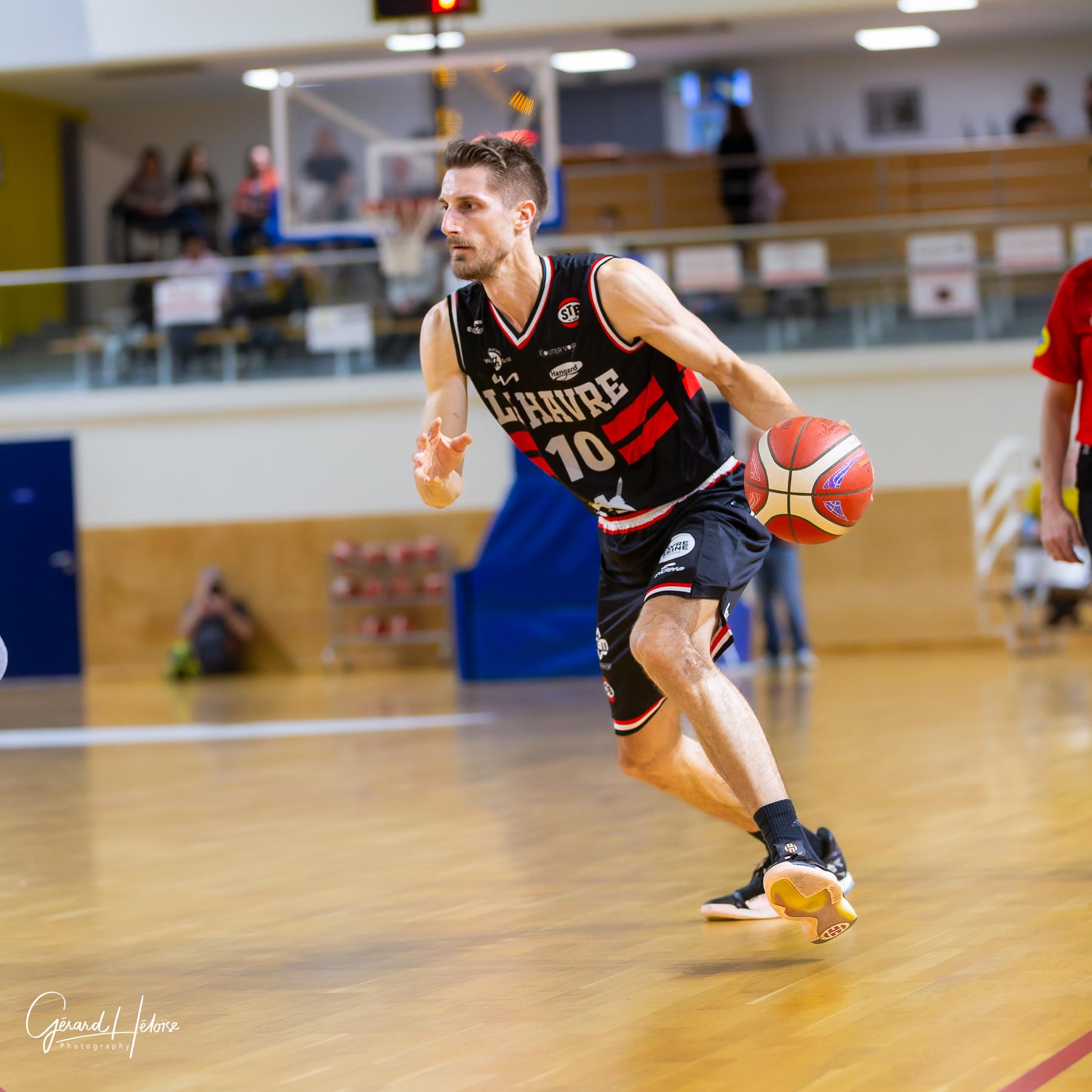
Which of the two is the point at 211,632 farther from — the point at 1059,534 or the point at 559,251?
the point at 1059,534

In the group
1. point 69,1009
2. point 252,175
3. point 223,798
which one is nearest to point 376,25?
point 252,175

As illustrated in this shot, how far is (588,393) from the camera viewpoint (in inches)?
151

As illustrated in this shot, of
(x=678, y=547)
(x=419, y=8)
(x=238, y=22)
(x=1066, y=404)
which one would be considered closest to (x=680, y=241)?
(x=419, y=8)

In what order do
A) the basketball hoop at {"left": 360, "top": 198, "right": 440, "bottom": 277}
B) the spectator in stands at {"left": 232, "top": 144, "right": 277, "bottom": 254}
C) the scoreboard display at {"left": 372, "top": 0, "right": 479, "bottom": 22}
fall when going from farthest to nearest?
the spectator in stands at {"left": 232, "top": 144, "right": 277, "bottom": 254}
the basketball hoop at {"left": 360, "top": 198, "right": 440, "bottom": 277}
the scoreboard display at {"left": 372, "top": 0, "right": 479, "bottom": 22}

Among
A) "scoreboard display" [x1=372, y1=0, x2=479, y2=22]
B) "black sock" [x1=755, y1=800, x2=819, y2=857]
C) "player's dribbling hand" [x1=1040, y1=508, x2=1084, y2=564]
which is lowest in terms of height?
"black sock" [x1=755, y1=800, x2=819, y2=857]

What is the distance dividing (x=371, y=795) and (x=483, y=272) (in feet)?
11.7

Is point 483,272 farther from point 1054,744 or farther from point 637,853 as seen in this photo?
point 1054,744

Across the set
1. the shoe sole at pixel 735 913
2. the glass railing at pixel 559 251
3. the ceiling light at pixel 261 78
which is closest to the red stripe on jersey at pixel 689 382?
the shoe sole at pixel 735 913

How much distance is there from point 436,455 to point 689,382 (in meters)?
0.71

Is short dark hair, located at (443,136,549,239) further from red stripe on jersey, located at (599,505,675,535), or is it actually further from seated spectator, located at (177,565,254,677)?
seated spectator, located at (177,565,254,677)

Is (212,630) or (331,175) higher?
(331,175)

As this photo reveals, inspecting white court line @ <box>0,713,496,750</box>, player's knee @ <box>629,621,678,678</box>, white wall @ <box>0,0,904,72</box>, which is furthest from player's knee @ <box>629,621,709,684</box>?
white wall @ <box>0,0,904,72</box>

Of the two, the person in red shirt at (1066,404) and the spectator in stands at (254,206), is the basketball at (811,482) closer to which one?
the person in red shirt at (1066,404)

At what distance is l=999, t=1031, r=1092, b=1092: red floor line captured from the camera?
252 cm
